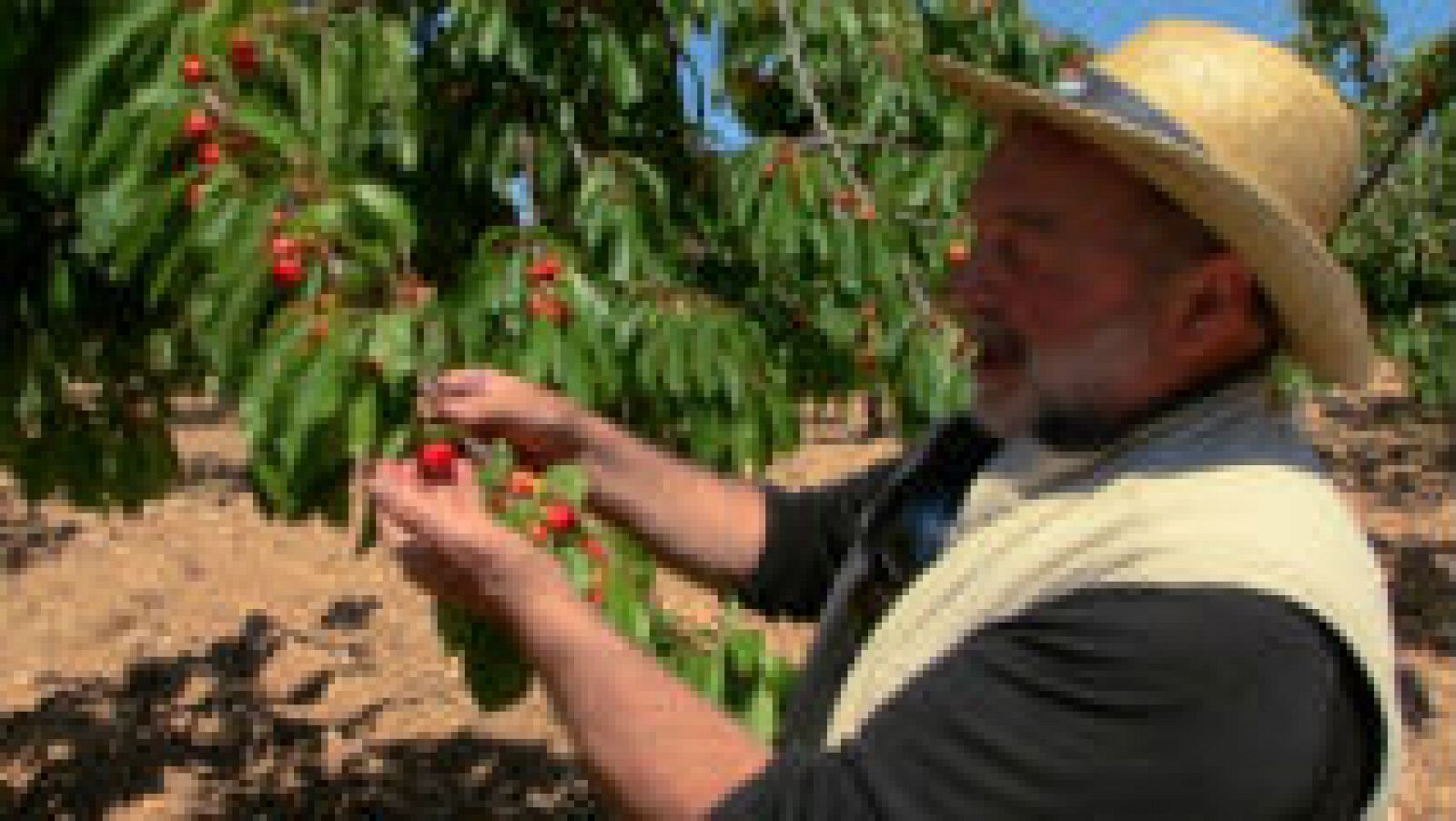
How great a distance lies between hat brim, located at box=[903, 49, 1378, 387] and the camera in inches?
43.0

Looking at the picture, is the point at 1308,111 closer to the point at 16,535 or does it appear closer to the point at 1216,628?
the point at 1216,628

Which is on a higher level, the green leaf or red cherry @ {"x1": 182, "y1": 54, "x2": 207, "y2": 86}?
red cherry @ {"x1": 182, "y1": 54, "x2": 207, "y2": 86}

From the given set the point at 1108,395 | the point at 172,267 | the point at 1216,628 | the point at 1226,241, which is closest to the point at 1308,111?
the point at 1226,241

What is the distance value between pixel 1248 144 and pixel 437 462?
2.86ft

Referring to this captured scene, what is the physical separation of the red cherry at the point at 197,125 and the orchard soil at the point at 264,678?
2416 millimetres

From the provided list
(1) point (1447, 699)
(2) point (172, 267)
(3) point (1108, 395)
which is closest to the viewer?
(3) point (1108, 395)

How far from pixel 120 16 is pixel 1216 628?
1.50 meters

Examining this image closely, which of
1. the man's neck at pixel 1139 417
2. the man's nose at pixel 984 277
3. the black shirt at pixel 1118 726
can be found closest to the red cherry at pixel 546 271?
the man's nose at pixel 984 277

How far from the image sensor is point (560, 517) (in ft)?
4.63

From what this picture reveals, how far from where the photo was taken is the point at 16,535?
9.22 m

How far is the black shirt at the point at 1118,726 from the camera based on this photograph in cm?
97

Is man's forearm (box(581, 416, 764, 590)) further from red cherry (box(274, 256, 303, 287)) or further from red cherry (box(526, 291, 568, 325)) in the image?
red cherry (box(274, 256, 303, 287))

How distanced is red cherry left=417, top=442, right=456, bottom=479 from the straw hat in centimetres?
68

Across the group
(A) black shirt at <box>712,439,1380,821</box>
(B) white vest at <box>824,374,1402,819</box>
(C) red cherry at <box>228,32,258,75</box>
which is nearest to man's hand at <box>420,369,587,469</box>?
(C) red cherry at <box>228,32,258,75</box>
